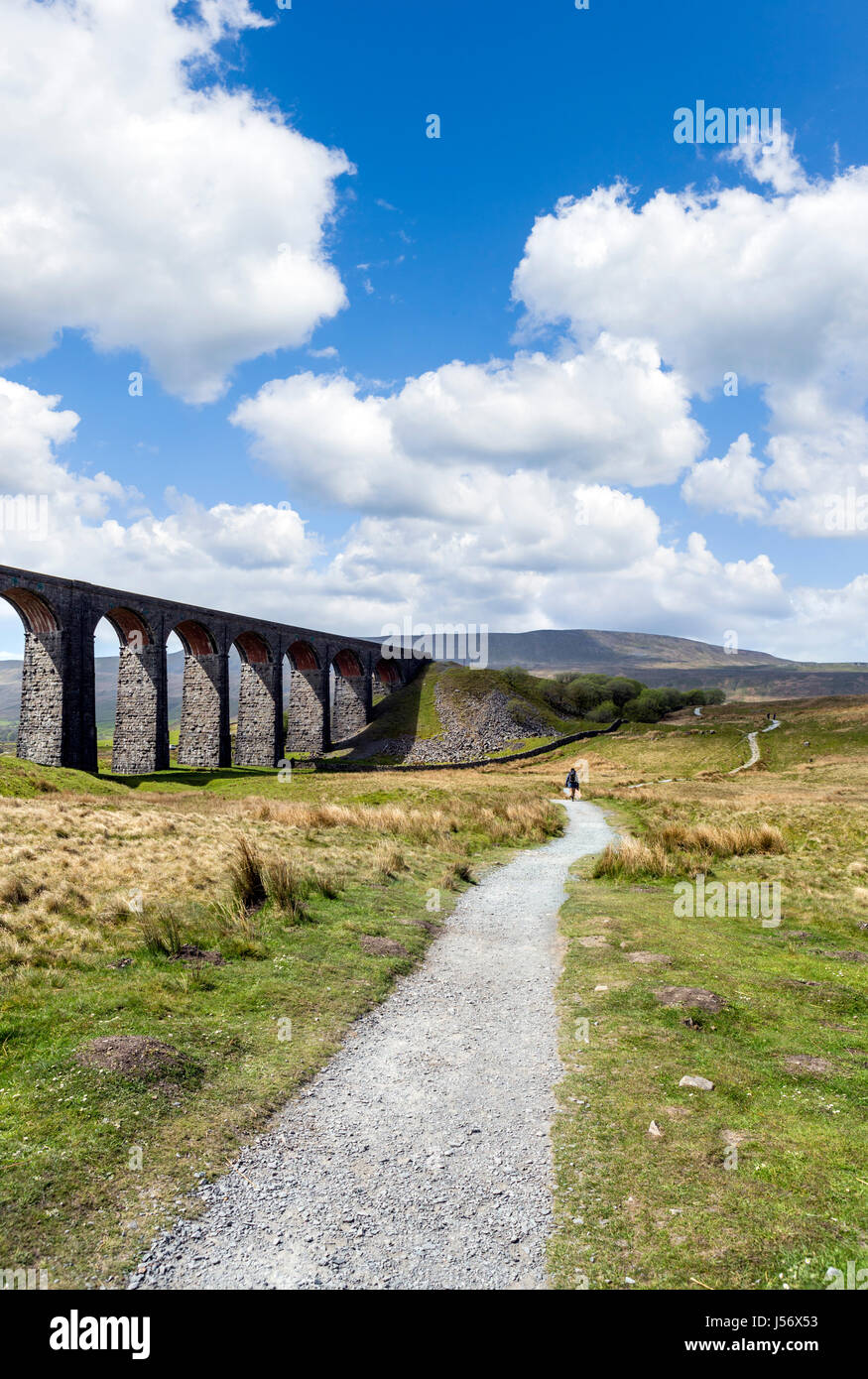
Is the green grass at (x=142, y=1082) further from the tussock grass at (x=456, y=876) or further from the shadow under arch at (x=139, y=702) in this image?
the shadow under arch at (x=139, y=702)

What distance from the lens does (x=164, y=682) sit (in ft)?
170

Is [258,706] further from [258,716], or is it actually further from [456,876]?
[456,876]

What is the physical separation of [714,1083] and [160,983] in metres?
6.34

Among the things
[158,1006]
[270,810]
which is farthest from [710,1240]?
[270,810]

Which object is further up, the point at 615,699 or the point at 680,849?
the point at 615,699

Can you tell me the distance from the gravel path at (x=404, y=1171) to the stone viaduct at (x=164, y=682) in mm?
43017

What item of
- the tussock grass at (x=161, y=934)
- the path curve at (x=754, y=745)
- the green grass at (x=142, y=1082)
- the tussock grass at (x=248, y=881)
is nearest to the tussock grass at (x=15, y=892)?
the tussock grass at (x=161, y=934)

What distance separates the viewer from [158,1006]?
26.4 feet

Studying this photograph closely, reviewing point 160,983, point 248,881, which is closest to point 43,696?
point 248,881

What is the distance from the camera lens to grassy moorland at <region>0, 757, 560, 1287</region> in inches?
197

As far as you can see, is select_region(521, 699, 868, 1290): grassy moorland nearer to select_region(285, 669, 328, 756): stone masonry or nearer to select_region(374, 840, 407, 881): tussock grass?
select_region(374, 840, 407, 881): tussock grass

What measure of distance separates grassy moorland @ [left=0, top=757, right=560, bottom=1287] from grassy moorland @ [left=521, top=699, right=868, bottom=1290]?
2.74m

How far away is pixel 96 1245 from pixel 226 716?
55.8 m

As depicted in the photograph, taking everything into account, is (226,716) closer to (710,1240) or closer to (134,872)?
(134,872)
